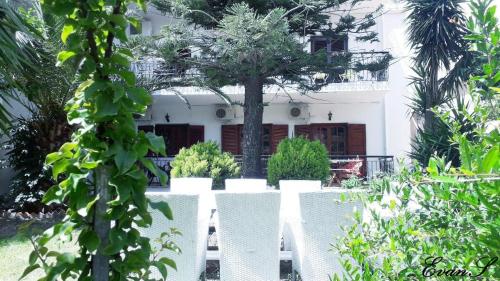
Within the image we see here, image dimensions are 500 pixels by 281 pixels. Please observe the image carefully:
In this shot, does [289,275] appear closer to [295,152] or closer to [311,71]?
[295,152]

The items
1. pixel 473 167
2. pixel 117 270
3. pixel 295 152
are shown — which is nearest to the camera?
pixel 473 167

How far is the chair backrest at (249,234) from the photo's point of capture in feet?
11.6

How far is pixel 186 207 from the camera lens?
3445 millimetres

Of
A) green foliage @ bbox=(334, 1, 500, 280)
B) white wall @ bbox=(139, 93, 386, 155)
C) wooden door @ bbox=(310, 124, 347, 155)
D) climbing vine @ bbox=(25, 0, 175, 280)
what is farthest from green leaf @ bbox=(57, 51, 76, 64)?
wooden door @ bbox=(310, 124, 347, 155)

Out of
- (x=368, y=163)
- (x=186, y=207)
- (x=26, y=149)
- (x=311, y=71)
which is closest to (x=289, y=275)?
(x=186, y=207)

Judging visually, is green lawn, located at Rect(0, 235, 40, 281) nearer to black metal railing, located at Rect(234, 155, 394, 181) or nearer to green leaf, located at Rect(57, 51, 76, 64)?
green leaf, located at Rect(57, 51, 76, 64)

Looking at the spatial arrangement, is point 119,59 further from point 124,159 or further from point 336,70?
point 336,70

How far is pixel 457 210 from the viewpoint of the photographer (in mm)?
1450

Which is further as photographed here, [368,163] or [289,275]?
[368,163]

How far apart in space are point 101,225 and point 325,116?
1360 cm

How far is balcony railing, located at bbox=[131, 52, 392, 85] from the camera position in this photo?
948 cm

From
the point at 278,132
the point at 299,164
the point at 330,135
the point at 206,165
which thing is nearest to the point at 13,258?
the point at 206,165

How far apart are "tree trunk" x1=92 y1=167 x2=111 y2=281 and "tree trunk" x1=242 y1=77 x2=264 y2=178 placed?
799 cm

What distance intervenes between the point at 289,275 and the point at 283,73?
20.3ft
